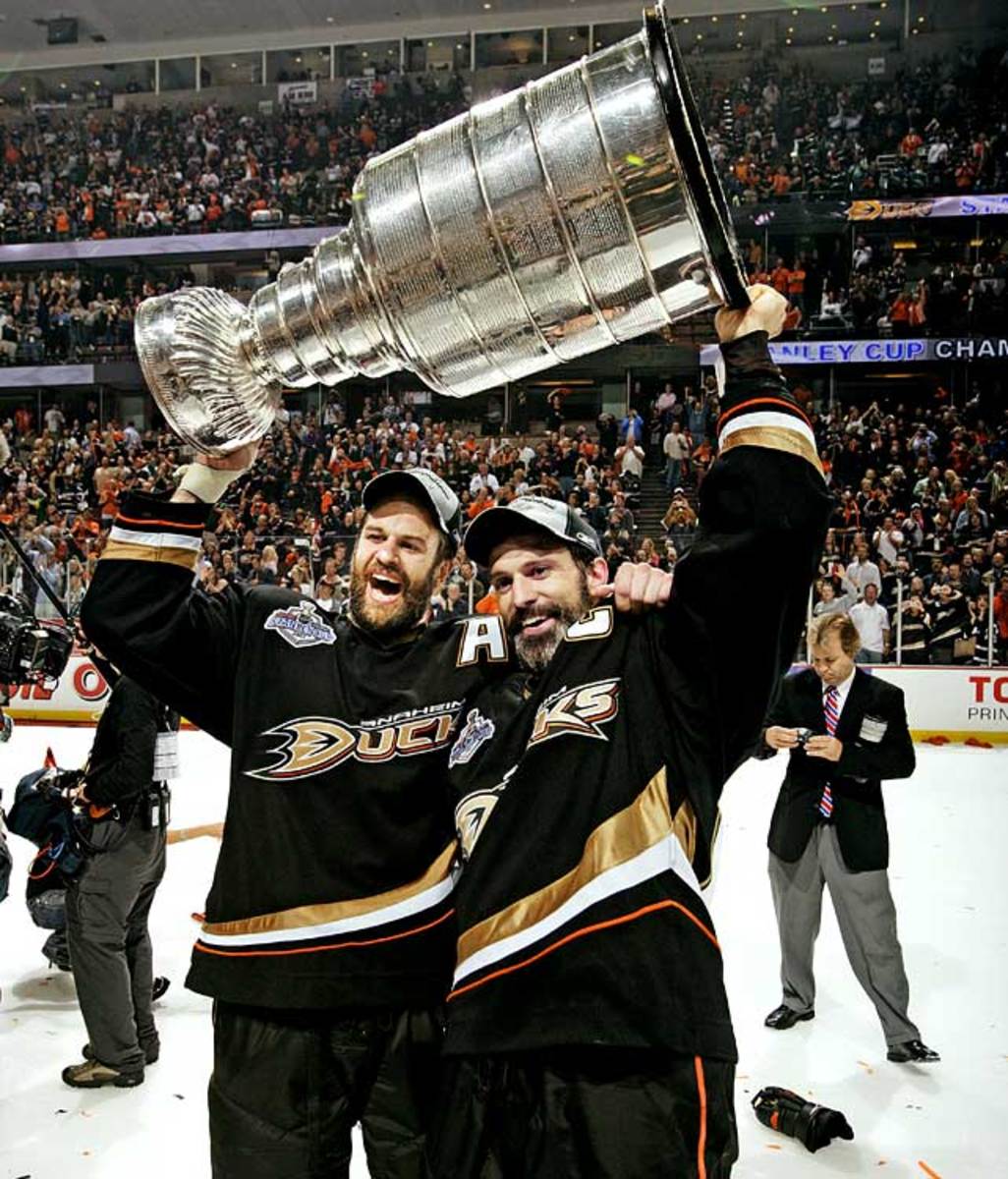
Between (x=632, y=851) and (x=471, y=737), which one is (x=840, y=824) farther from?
(x=632, y=851)

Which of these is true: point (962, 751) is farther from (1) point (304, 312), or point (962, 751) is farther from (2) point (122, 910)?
(1) point (304, 312)

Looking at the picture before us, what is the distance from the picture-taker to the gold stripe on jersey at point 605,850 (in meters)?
1.54

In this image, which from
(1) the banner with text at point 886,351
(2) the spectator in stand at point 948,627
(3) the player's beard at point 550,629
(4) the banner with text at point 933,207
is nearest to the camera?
(3) the player's beard at point 550,629

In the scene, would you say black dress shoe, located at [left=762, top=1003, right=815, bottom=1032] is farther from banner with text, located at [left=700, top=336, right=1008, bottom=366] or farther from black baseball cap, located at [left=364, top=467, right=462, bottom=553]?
banner with text, located at [left=700, top=336, right=1008, bottom=366]

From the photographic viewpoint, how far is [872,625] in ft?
41.1

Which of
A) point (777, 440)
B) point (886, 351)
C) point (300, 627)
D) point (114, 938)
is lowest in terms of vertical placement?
point (114, 938)

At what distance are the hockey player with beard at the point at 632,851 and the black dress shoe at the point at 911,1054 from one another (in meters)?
2.87

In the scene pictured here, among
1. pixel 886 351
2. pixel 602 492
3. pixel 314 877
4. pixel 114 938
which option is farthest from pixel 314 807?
pixel 886 351

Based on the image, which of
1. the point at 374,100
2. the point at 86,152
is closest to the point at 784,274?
the point at 374,100

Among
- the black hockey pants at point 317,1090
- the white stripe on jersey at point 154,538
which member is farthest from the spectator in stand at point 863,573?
the white stripe on jersey at point 154,538

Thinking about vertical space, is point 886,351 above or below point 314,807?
above

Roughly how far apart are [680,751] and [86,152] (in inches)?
1225

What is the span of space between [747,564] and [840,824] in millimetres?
3032

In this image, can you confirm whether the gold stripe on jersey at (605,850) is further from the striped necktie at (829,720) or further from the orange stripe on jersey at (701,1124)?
the striped necktie at (829,720)
